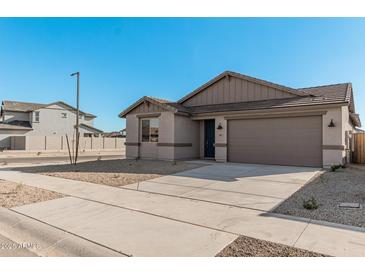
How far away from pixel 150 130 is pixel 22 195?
9589mm

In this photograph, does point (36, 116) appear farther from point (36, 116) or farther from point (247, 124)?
point (247, 124)

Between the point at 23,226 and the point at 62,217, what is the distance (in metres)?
0.69

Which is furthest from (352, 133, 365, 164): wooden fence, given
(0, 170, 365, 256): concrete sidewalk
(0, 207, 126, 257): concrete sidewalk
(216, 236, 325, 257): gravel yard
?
(0, 207, 126, 257): concrete sidewalk

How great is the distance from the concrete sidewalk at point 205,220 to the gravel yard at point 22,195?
484mm

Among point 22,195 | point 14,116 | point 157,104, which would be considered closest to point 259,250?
point 22,195

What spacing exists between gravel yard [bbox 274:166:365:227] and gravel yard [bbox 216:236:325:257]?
5.44ft

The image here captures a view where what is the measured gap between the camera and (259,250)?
348cm

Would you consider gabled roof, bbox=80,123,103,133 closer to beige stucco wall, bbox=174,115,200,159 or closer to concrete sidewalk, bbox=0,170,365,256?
beige stucco wall, bbox=174,115,200,159

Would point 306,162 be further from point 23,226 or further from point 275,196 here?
point 23,226

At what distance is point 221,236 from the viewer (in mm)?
3982

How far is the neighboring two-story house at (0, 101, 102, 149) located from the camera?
32.4 metres

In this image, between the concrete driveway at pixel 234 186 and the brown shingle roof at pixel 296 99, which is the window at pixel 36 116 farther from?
the concrete driveway at pixel 234 186

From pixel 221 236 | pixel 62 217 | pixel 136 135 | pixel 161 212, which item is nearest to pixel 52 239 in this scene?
pixel 62 217

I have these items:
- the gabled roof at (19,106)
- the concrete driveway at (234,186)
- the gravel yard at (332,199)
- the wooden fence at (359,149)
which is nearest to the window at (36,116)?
the gabled roof at (19,106)
